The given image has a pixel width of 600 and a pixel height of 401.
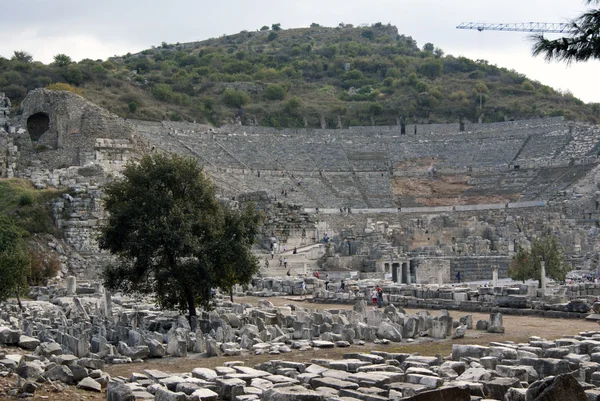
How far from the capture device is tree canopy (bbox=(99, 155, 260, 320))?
20.7 m

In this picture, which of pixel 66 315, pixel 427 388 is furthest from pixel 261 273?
pixel 427 388

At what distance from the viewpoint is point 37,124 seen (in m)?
52.9

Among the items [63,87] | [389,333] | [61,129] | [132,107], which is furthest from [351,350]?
[132,107]

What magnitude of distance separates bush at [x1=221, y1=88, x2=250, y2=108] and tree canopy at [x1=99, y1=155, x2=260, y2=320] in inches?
2409

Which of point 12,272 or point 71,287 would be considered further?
point 71,287

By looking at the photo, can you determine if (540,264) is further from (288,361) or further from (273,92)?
(273,92)

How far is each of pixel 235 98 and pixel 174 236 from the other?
207ft

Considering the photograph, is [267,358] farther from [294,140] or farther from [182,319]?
[294,140]

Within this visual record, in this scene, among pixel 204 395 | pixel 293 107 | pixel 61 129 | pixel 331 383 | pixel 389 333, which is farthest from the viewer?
pixel 293 107

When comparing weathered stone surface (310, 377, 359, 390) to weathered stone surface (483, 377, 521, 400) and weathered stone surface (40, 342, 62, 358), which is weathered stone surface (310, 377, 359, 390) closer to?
weathered stone surface (483, 377, 521, 400)

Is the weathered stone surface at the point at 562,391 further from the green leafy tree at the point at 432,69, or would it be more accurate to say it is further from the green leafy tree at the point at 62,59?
the green leafy tree at the point at 432,69

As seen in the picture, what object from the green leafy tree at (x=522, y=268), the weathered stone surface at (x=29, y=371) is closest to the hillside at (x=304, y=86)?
the green leafy tree at (x=522, y=268)

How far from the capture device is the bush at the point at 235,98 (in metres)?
82.9

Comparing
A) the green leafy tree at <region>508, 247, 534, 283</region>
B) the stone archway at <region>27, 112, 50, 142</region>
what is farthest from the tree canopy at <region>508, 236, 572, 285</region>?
the stone archway at <region>27, 112, 50, 142</region>
